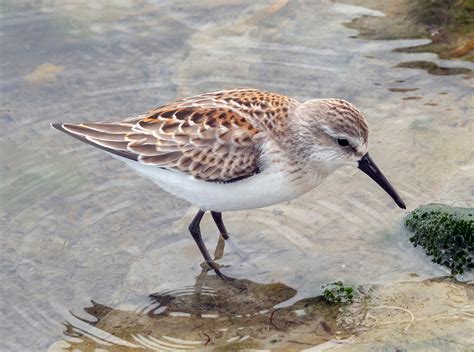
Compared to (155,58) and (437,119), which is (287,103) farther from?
(155,58)

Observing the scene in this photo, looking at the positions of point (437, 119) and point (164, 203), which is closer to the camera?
point (164, 203)

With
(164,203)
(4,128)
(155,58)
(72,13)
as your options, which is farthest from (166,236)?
(72,13)

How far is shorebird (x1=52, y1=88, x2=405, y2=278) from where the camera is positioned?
26.2ft

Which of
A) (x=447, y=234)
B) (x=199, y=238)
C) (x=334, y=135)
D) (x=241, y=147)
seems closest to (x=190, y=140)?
(x=241, y=147)

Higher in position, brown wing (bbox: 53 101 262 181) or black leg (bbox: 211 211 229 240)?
brown wing (bbox: 53 101 262 181)

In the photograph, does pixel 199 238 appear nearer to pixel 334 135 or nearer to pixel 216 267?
pixel 216 267

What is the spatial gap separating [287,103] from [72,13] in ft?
19.0

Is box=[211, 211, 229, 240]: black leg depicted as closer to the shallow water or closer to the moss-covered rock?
the shallow water

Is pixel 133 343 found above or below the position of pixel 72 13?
below

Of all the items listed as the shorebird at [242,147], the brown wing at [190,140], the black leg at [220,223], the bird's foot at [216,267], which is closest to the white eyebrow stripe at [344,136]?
the shorebird at [242,147]

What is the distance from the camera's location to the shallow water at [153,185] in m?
8.41

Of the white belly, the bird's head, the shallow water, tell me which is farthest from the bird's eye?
the shallow water

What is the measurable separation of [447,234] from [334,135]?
4.52 ft

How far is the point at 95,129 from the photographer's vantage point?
8.45 meters
